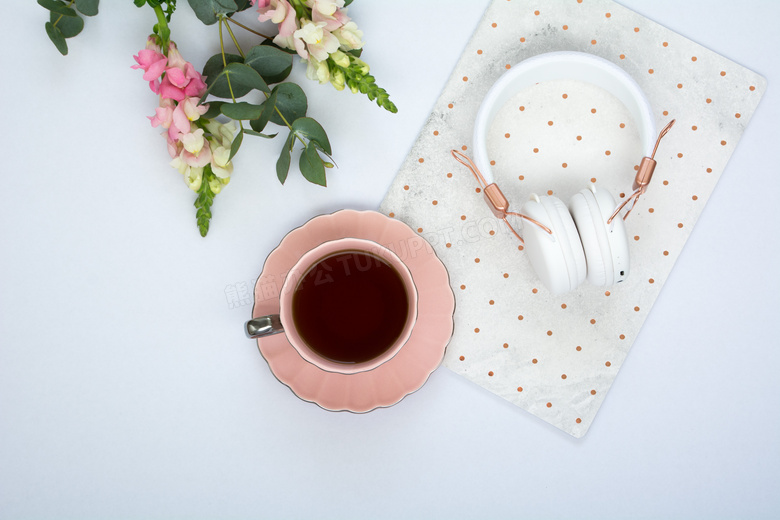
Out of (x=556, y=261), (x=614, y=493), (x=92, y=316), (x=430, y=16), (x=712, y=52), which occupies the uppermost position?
(x=712, y=52)

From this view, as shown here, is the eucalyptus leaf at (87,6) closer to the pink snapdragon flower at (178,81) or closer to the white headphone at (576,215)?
the pink snapdragon flower at (178,81)

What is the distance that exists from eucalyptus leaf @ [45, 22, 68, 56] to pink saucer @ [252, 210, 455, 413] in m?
0.36

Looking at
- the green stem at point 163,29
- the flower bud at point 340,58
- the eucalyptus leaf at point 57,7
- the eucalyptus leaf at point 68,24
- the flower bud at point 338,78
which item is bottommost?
the eucalyptus leaf at point 68,24

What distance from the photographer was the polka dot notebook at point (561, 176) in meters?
0.71

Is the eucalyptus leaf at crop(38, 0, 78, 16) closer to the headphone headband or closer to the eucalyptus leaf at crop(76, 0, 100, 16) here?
the eucalyptus leaf at crop(76, 0, 100, 16)

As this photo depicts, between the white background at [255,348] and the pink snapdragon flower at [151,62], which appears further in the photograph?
the white background at [255,348]

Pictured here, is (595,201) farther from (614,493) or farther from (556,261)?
(614,493)

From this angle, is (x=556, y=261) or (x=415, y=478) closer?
(x=556, y=261)

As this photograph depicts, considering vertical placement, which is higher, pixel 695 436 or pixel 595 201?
pixel 595 201

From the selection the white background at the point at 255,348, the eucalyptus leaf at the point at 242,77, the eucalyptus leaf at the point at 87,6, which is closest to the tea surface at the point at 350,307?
the white background at the point at 255,348

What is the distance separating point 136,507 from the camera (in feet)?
2.44

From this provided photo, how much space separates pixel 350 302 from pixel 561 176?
316 millimetres

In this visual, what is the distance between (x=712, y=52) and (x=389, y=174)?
1.46 ft

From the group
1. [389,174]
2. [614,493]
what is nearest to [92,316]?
[389,174]
